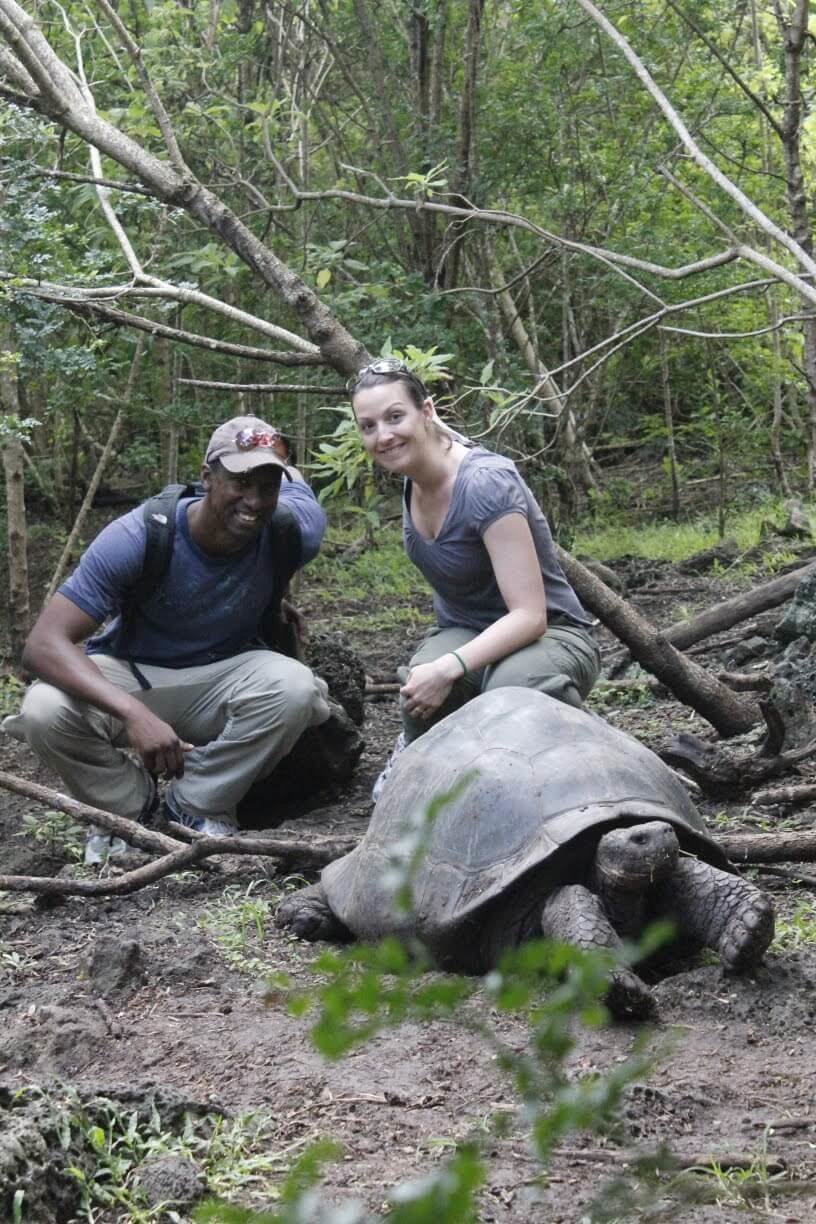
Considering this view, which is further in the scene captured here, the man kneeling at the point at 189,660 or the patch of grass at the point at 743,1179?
the man kneeling at the point at 189,660

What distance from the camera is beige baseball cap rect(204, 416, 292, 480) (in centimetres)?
432

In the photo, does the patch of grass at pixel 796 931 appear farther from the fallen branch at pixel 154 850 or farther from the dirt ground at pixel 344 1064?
the fallen branch at pixel 154 850

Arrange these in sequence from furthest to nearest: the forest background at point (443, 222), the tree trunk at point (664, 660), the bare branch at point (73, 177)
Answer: the forest background at point (443, 222) → the bare branch at point (73, 177) → the tree trunk at point (664, 660)

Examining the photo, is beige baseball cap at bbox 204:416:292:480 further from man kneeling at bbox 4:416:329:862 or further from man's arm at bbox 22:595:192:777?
man's arm at bbox 22:595:192:777

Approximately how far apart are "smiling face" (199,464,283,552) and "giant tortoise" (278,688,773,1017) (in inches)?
53.9

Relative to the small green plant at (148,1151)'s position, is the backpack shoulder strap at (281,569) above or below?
above

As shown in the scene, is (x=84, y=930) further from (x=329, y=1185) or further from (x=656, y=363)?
(x=656, y=363)

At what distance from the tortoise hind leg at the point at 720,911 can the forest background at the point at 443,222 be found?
3.69 m

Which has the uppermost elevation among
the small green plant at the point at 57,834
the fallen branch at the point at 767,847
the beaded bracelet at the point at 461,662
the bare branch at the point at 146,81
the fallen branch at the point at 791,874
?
the bare branch at the point at 146,81

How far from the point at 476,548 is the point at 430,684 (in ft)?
1.39

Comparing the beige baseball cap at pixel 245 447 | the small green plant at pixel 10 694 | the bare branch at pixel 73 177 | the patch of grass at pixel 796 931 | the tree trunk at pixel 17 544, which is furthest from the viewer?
the tree trunk at pixel 17 544

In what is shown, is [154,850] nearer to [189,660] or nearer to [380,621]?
[189,660]

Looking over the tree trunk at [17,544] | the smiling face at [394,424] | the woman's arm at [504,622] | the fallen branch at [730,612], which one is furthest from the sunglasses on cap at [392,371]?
the tree trunk at [17,544]

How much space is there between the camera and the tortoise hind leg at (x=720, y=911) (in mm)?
2705
